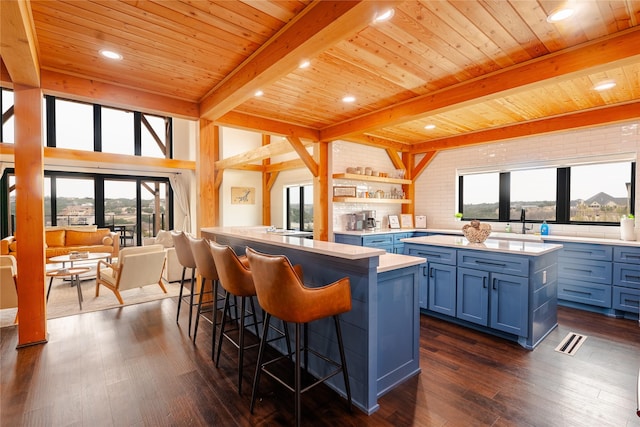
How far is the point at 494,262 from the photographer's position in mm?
3025

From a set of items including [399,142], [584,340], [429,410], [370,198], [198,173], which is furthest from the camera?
[399,142]

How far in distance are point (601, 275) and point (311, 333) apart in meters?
3.79

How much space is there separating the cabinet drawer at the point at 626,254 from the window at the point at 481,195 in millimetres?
1930

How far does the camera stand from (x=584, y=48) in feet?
8.12

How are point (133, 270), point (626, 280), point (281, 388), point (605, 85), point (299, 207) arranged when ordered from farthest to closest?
point (299, 207)
point (133, 270)
point (626, 280)
point (605, 85)
point (281, 388)

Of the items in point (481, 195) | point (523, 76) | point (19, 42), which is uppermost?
point (523, 76)

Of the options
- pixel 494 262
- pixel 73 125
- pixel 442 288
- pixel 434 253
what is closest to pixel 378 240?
pixel 434 253

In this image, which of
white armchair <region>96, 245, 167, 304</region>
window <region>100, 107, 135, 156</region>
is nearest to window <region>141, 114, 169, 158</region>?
window <region>100, 107, 135, 156</region>

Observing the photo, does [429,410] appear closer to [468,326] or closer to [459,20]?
[468,326]

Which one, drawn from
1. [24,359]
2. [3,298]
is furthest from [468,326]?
[3,298]

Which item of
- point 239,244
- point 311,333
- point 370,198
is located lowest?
point 311,333

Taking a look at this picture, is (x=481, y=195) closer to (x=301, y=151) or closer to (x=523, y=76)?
(x=523, y=76)

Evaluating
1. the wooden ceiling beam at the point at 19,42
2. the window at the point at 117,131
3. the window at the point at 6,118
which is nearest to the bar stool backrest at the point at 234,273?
the wooden ceiling beam at the point at 19,42

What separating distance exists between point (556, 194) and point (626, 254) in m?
1.45
